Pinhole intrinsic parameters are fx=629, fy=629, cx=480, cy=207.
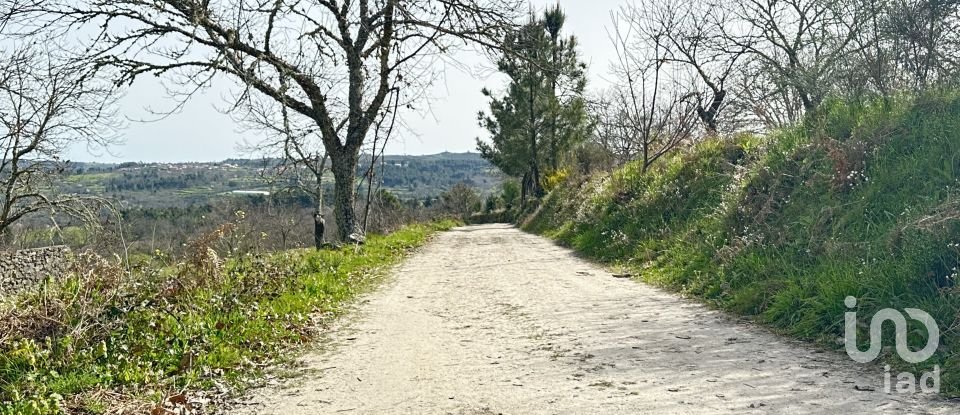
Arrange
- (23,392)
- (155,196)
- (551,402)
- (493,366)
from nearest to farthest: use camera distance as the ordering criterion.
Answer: (551,402)
(23,392)
(493,366)
(155,196)

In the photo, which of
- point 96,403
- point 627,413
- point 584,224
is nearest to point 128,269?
point 96,403

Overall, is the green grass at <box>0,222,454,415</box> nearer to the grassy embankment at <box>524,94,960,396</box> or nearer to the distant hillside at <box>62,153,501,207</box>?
the grassy embankment at <box>524,94,960,396</box>

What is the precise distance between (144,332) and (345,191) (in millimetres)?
9095

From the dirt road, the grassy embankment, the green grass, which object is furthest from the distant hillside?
the dirt road

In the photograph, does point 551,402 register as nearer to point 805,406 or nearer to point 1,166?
point 805,406

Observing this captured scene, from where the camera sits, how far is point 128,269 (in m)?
6.74

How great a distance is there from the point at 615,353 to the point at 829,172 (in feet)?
17.2

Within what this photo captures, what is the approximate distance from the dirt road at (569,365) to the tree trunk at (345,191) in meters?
6.99

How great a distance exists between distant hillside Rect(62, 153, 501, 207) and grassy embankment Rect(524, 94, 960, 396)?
11648 millimetres

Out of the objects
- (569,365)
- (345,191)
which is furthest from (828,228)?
(345,191)

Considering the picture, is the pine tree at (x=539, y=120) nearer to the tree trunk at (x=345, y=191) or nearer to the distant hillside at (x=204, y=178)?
the distant hillside at (x=204, y=178)

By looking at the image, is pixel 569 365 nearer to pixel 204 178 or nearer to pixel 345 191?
pixel 345 191

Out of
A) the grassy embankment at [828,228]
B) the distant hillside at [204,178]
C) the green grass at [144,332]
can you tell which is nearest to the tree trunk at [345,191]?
the distant hillside at [204,178]

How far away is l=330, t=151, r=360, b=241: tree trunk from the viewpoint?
14.5m
